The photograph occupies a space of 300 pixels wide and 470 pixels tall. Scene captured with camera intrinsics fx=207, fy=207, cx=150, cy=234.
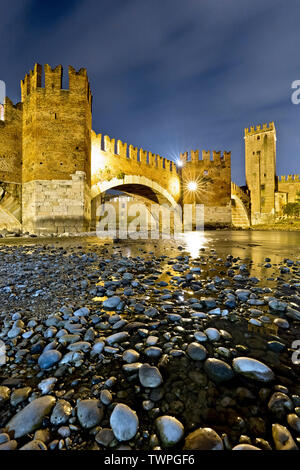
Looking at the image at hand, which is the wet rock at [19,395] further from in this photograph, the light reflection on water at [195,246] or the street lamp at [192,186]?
the street lamp at [192,186]

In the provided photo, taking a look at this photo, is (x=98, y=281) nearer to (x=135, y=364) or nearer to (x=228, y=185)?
(x=135, y=364)

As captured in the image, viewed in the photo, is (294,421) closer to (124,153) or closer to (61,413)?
(61,413)

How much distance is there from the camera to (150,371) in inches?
39.1

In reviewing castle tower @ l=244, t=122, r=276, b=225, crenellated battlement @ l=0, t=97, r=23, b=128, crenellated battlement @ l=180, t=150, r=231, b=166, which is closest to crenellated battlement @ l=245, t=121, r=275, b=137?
castle tower @ l=244, t=122, r=276, b=225

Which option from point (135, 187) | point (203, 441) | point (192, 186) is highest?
point (192, 186)

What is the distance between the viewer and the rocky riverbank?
28.0 inches

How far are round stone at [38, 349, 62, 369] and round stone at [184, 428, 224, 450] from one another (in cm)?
74

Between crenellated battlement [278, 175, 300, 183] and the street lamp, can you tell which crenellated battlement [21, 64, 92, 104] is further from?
crenellated battlement [278, 175, 300, 183]

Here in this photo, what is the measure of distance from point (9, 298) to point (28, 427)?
60.2 inches

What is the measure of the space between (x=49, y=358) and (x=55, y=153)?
12.4 metres

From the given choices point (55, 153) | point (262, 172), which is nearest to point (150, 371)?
point (55, 153)

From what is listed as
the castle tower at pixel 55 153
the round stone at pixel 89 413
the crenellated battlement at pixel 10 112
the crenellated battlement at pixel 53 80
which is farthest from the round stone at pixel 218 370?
the crenellated battlement at pixel 10 112

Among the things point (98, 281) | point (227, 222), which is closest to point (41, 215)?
point (98, 281)

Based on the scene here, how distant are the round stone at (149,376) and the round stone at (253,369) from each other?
0.39 metres
